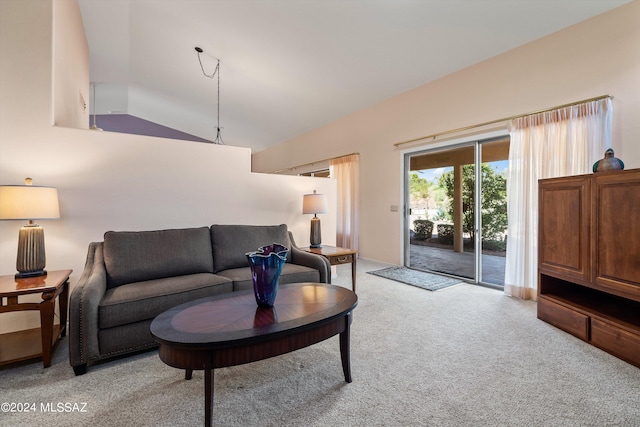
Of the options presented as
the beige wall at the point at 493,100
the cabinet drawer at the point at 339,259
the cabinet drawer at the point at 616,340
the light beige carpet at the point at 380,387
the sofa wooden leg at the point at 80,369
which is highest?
the beige wall at the point at 493,100

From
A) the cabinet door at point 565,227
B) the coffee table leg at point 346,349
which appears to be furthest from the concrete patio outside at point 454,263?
the coffee table leg at point 346,349

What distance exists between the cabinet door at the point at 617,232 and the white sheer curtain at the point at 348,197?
3863 millimetres

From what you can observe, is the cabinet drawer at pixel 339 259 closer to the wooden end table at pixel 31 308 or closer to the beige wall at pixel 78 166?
the beige wall at pixel 78 166

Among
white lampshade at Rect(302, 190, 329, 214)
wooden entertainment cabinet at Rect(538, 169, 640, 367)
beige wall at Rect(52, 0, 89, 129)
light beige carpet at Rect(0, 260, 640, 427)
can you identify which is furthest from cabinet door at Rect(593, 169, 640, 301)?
beige wall at Rect(52, 0, 89, 129)

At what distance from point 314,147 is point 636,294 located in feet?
19.8

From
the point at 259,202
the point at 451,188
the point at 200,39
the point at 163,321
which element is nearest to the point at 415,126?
the point at 451,188

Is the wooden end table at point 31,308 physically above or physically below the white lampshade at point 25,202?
below

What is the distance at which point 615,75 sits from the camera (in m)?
2.75

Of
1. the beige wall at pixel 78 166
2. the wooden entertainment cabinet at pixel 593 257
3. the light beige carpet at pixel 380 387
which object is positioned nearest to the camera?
the light beige carpet at pixel 380 387

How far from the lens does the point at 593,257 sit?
92.6 inches

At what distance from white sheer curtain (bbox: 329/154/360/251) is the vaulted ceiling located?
3.45 feet

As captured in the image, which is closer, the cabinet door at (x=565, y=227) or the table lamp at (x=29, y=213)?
the table lamp at (x=29, y=213)

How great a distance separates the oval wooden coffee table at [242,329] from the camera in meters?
1.35

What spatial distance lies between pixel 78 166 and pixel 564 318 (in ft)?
15.4
